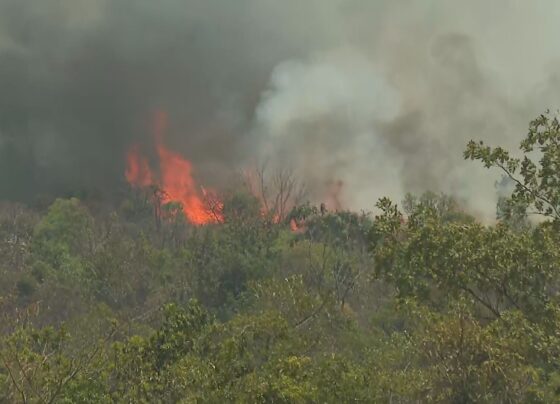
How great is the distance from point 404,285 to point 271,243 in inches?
2328

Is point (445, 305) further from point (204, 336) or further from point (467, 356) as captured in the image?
point (204, 336)

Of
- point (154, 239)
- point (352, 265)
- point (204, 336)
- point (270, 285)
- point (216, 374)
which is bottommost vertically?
point (216, 374)

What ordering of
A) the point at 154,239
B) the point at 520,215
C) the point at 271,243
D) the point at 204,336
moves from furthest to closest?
the point at 154,239, the point at 271,243, the point at 204,336, the point at 520,215

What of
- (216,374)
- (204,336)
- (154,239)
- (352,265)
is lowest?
(216,374)

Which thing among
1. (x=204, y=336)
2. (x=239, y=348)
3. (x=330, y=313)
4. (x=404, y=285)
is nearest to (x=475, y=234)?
(x=404, y=285)

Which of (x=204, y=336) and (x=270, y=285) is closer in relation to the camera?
(x=204, y=336)

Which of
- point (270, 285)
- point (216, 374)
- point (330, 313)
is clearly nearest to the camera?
point (216, 374)

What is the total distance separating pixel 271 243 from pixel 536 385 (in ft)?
190

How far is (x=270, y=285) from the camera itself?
41.5 meters

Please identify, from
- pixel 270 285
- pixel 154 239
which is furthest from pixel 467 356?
pixel 154 239

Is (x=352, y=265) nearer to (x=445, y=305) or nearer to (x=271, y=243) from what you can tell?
(x=271, y=243)

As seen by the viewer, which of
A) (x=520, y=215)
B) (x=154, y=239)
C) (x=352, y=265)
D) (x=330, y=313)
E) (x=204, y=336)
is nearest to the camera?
(x=520, y=215)

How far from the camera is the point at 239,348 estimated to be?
69.5ft

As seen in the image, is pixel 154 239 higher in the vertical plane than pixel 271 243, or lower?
higher
